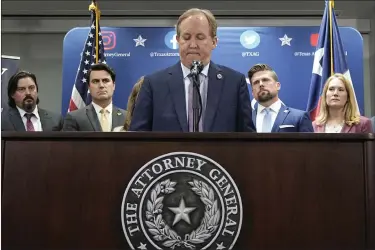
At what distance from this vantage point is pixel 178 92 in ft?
6.64

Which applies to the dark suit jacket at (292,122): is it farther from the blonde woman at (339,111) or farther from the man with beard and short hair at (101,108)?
the man with beard and short hair at (101,108)

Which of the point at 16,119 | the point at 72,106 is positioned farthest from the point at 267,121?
the point at 72,106

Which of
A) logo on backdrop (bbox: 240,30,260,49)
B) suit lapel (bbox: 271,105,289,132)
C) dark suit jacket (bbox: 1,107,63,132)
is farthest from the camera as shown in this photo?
logo on backdrop (bbox: 240,30,260,49)

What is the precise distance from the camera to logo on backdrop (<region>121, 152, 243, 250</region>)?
158cm

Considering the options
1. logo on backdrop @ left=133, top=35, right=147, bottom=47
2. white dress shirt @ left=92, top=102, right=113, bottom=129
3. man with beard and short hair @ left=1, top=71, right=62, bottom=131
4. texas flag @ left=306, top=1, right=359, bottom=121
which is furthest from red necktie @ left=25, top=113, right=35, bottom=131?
texas flag @ left=306, top=1, right=359, bottom=121

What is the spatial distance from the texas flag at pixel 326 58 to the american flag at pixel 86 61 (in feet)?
5.58

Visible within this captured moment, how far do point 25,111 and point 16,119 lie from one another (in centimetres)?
7

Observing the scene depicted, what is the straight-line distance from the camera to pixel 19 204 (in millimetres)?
1632

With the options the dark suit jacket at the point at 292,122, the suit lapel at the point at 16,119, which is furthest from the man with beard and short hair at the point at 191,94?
the suit lapel at the point at 16,119

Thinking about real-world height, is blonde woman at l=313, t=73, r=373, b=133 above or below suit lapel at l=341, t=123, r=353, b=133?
above

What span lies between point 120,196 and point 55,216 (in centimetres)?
20

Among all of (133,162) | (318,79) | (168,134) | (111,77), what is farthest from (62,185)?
(318,79)

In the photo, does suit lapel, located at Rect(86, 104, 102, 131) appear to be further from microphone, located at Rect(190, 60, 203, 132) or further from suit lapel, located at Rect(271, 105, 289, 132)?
microphone, located at Rect(190, 60, 203, 132)

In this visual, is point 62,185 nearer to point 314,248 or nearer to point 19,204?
point 19,204
